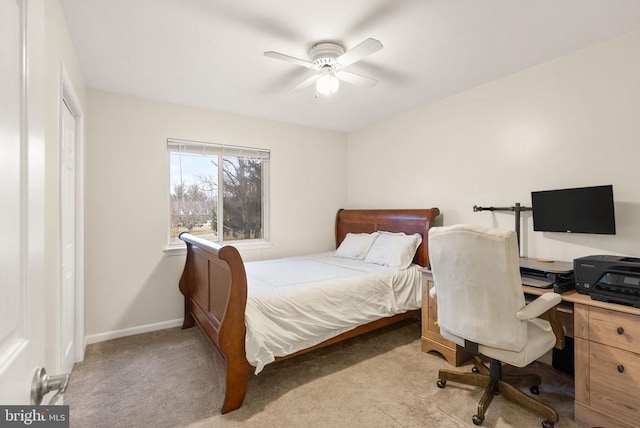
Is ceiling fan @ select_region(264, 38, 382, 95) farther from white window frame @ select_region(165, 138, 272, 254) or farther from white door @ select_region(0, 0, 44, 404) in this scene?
white window frame @ select_region(165, 138, 272, 254)

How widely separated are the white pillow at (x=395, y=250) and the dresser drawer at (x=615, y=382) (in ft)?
5.26

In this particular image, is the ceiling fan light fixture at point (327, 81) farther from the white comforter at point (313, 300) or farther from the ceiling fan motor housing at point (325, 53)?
the white comforter at point (313, 300)

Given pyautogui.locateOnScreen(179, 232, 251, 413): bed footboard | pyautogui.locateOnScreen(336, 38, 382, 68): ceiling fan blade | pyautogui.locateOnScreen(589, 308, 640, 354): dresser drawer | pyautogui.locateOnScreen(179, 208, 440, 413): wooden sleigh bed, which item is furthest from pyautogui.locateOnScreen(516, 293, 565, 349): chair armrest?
pyautogui.locateOnScreen(336, 38, 382, 68): ceiling fan blade

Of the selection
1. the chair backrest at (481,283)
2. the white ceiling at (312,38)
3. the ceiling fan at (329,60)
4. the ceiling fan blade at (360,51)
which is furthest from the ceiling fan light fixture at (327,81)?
the chair backrest at (481,283)

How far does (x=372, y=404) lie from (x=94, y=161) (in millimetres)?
3277

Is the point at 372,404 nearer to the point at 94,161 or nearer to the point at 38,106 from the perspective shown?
the point at 38,106

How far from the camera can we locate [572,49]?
232cm

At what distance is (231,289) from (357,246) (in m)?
2.09

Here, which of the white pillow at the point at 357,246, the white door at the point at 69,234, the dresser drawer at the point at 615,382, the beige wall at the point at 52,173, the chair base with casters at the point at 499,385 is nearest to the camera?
the beige wall at the point at 52,173

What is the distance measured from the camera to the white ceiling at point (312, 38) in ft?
6.04

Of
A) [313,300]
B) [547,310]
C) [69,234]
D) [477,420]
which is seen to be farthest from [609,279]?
[69,234]

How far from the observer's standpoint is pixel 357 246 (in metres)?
3.77

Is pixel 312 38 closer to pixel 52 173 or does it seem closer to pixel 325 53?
pixel 325 53

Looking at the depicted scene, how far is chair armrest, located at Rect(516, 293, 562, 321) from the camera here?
1.68 metres
